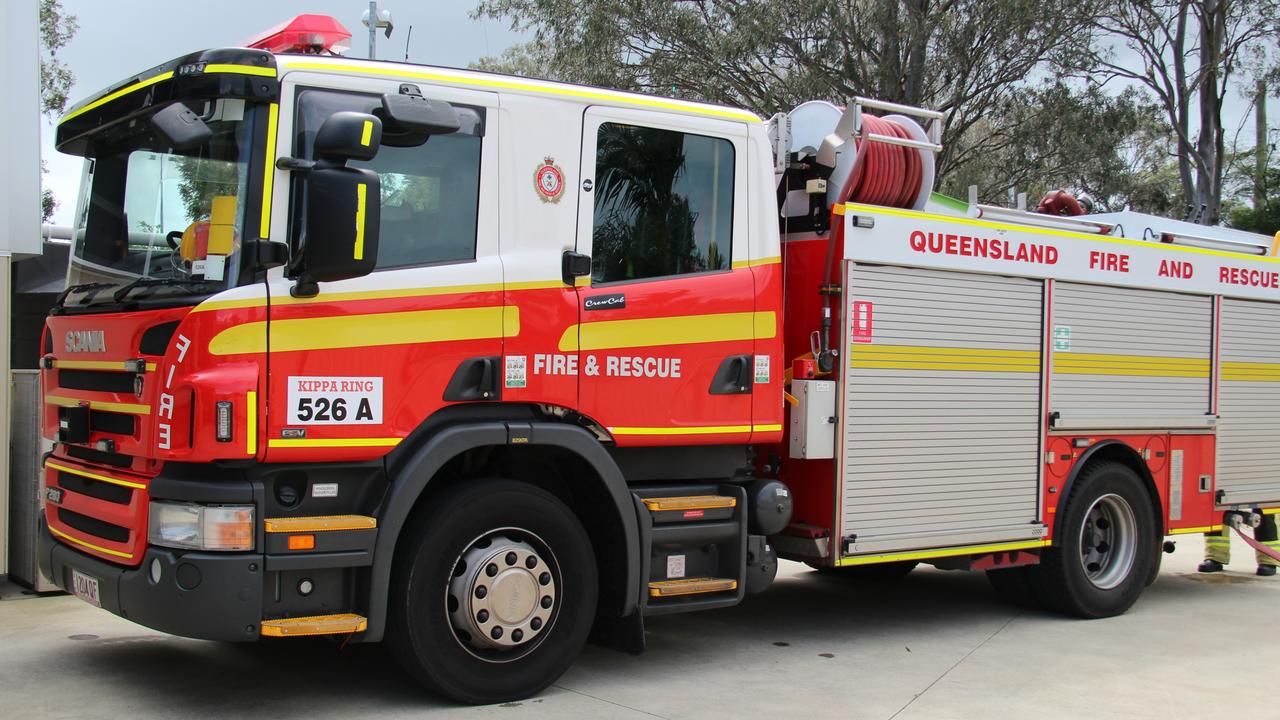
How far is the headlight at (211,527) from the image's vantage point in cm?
495

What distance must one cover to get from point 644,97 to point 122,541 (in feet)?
10.6

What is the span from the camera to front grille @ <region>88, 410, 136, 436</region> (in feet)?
17.3

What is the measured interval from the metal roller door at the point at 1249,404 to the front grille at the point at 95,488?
7.40 metres

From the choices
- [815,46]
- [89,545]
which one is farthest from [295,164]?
[815,46]

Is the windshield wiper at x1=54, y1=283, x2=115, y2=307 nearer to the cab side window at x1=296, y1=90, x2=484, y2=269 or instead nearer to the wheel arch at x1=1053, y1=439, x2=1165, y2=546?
the cab side window at x1=296, y1=90, x2=484, y2=269

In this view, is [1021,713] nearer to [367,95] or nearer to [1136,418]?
[1136,418]

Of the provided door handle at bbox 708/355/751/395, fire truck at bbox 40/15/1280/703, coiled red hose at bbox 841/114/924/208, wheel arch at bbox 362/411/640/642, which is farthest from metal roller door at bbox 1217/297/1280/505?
wheel arch at bbox 362/411/640/642

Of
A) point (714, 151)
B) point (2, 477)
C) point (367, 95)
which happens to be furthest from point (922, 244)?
point (2, 477)

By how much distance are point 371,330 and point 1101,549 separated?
18.5 ft

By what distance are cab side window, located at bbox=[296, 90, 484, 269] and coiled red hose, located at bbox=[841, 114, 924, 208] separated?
2346 millimetres

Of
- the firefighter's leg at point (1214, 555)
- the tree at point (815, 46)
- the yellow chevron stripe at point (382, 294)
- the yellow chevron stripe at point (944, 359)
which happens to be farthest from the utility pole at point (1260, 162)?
the yellow chevron stripe at point (382, 294)

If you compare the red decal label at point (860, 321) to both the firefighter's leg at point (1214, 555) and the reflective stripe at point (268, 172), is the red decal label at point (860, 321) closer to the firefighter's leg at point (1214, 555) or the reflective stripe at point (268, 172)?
the reflective stripe at point (268, 172)

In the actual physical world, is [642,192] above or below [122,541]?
above

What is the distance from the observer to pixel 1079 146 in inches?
850
